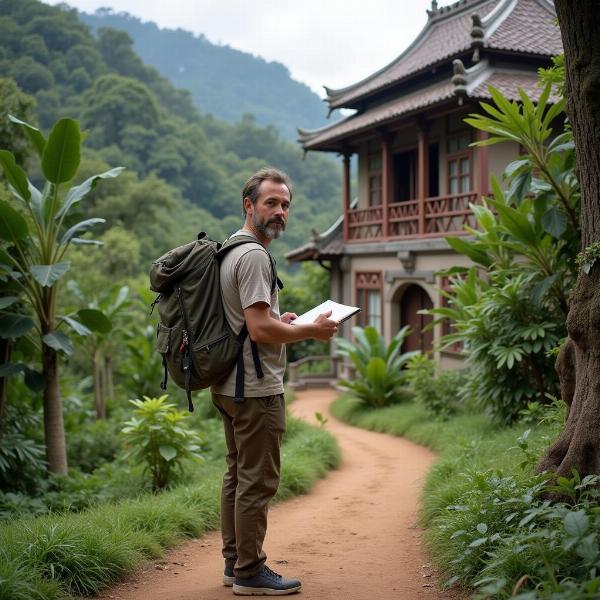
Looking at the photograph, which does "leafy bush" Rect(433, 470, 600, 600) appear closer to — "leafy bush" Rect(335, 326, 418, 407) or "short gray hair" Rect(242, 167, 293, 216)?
"short gray hair" Rect(242, 167, 293, 216)

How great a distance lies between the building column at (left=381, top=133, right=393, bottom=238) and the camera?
1462cm

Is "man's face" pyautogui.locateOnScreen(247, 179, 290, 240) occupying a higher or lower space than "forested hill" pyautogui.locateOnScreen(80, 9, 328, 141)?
lower

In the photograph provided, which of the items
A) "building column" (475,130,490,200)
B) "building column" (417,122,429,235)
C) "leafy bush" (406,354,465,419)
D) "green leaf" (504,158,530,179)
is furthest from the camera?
"building column" (417,122,429,235)

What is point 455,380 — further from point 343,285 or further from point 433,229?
point 343,285

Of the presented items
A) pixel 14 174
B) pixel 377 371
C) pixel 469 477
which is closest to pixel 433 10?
pixel 377 371

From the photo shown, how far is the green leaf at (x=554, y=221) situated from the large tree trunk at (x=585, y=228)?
2.01 metres

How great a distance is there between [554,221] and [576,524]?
365 centimetres

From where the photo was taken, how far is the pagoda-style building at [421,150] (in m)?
12.1

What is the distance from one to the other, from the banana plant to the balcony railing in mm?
6517

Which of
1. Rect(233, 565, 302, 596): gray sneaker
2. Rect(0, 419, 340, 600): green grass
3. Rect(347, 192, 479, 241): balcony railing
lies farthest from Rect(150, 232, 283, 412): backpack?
Rect(347, 192, 479, 241): balcony railing

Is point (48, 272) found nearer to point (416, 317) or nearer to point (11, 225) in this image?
point (11, 225)

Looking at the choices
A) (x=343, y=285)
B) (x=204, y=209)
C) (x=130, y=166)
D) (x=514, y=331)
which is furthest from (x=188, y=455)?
(x=204, y=209)

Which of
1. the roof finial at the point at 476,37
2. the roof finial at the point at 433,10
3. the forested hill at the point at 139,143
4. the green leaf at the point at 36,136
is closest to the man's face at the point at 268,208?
the green leaf at the point at 36,136

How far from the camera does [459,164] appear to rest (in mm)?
13039
